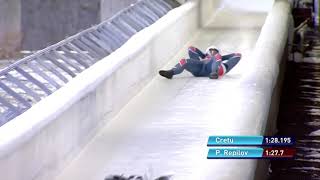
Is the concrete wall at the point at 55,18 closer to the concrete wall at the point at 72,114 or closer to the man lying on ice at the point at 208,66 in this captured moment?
the man lying on ice at the point at 208,66

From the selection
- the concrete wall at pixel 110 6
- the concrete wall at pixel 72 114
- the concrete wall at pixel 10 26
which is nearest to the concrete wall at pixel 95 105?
the concrete wall at pixel 72 114

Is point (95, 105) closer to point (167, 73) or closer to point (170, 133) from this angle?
point (170, 133)

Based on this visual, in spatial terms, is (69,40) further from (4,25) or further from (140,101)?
(4,25)

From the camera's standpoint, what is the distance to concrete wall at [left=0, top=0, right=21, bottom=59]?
46.1 ft

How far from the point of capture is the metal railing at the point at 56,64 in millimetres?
4887

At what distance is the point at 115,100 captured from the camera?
5801mm

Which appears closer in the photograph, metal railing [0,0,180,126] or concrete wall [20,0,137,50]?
metal railing [0,0,180,126]

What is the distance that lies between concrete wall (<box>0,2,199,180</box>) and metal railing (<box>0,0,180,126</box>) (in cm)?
→ 28

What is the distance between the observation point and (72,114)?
459 cm

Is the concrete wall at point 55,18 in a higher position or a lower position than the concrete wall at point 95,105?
lower
